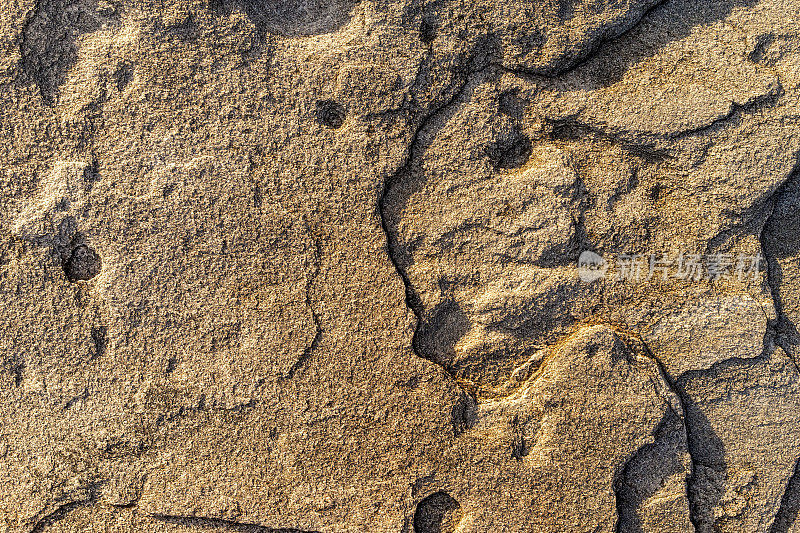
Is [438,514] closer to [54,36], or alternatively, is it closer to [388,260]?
[388,260]

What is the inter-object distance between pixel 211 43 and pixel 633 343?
85cm

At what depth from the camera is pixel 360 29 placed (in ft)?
3.01

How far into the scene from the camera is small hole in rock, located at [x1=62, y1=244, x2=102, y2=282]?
2.92 ft

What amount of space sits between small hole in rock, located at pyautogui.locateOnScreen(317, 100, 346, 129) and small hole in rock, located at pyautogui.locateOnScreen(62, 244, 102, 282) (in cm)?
42

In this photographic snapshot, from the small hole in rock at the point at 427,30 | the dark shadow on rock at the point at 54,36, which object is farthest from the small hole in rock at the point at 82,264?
the small hole in rock at the point at 427,30

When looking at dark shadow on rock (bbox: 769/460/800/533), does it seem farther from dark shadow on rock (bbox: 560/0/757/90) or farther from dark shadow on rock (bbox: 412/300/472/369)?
dark shadow on rock (bbox: 560/0/757/90)

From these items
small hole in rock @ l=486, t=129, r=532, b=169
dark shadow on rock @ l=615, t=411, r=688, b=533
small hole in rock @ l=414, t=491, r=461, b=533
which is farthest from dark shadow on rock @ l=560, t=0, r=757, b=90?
small hole in rock @ l=414, t=491, r=461, b=533

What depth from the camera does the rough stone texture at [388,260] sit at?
89cm

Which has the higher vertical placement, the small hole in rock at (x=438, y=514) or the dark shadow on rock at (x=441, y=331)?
the dark shadow on rock at (x=441, y=331)

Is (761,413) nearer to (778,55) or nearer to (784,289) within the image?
(784,289)

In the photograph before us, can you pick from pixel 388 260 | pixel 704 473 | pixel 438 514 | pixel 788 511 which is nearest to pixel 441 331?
pixel 388 260

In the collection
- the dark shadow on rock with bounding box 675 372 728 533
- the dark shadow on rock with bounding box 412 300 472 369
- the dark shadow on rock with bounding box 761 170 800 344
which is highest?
the dark shadow on rock with bounding box 412 300 472 369

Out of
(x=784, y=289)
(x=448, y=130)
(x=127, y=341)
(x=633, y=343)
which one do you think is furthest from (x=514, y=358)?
(x=127, y=341)

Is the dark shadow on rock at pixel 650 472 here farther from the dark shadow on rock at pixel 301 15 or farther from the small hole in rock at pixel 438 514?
the dark shadow on rock at pixel 301 15
